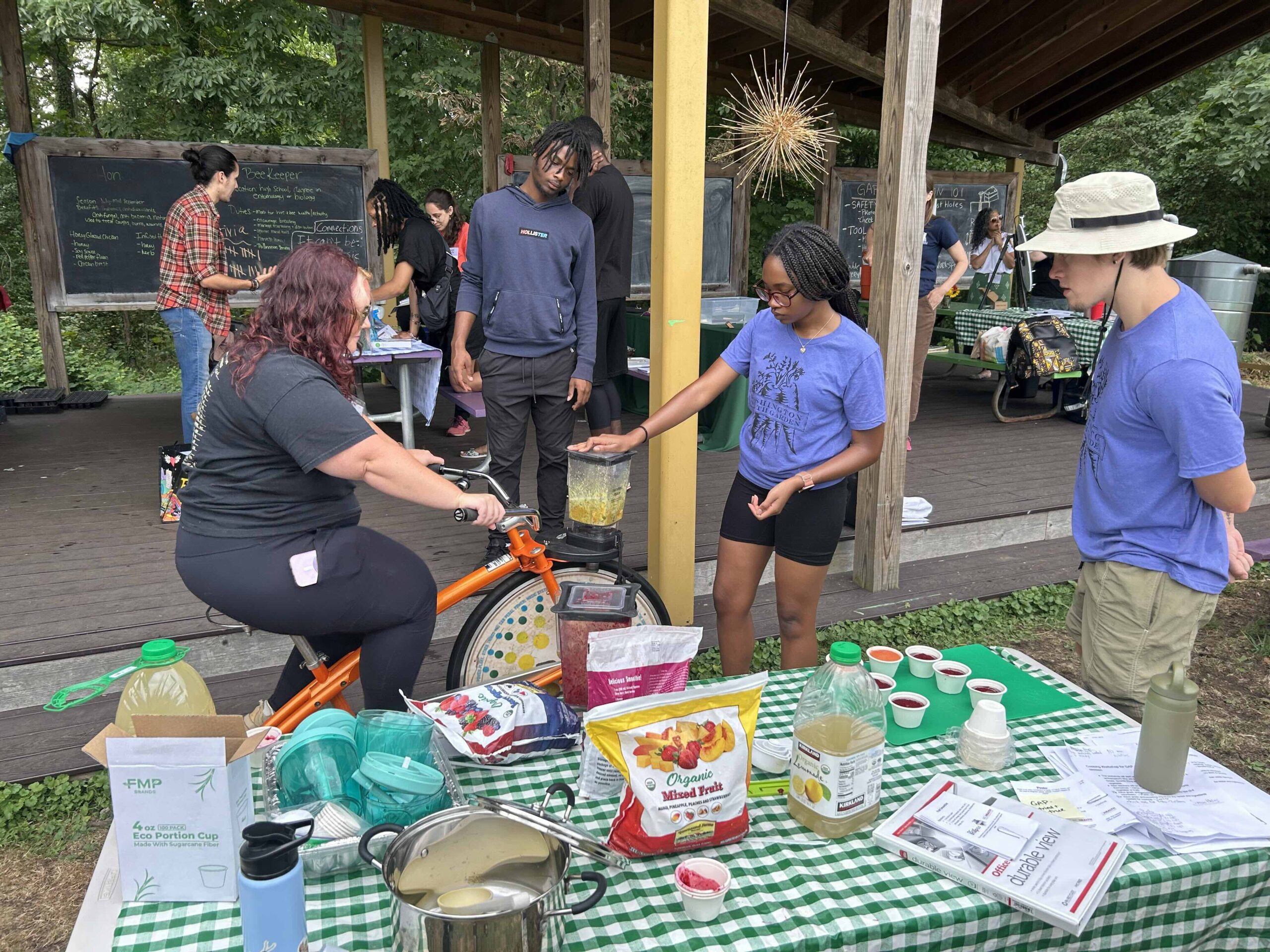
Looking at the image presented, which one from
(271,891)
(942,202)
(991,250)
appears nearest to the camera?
(271,891)

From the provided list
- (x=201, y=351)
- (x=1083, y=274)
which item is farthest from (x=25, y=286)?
(x=1083, y=274)

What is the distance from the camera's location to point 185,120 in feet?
47.8

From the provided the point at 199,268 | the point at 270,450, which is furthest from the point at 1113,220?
the point at 199,268

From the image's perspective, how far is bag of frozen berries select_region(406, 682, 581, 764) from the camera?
1703 millimetres

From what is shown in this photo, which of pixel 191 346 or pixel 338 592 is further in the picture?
pixel 191 346

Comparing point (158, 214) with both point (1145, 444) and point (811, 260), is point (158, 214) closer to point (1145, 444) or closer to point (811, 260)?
point (811, 260)

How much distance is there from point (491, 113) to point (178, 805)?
7.78 metres

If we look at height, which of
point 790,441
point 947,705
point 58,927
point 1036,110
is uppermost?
point 1036,110

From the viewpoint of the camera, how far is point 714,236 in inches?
348

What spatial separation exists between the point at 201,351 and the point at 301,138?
10955 millimetres

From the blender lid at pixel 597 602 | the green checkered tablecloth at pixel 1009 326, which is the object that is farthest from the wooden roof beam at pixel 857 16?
the blender lid at pixel 597 602

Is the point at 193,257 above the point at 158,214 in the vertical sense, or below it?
below

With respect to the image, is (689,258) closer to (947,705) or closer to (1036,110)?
(947,705)

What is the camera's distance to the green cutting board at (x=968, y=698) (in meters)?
1.87
